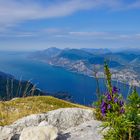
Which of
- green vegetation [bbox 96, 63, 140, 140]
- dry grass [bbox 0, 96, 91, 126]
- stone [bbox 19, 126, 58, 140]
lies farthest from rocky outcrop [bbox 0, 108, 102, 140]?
dry grass [bbox 0, 96, 91, 126]

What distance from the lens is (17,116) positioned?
1409 centimetres

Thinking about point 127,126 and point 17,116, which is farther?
point 17,116

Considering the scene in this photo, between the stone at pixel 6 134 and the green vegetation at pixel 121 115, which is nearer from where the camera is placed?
the green vegetation at pixel 121 115

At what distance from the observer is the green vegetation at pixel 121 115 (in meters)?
6.63

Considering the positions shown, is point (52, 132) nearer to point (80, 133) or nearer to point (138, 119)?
point (80, 133)

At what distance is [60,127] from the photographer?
11031 millimetres

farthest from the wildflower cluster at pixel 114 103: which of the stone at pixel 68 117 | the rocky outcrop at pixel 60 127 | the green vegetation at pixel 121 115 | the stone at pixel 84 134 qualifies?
the stone at pixel 68 117

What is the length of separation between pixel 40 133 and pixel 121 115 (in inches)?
92.2

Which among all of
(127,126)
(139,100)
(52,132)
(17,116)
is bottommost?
(17,116)

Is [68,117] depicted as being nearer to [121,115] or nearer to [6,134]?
[6,134]

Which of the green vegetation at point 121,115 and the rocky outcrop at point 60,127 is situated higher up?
the green vegetation at point 121,115

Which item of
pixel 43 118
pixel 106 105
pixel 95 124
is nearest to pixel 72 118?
pixel 43 118

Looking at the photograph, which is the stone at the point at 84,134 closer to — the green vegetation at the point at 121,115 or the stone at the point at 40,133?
the stone at the point at 40,133

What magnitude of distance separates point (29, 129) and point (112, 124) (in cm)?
250
